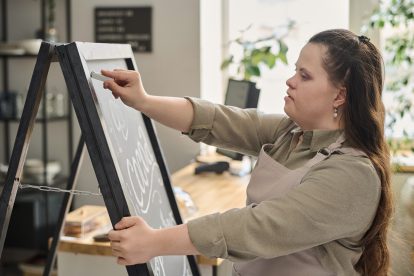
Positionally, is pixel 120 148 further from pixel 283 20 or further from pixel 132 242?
pixel 283 20

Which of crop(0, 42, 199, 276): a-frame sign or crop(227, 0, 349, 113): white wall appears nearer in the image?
crop(0, 42, 199, 276): a-frame sign

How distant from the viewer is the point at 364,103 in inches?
49.1

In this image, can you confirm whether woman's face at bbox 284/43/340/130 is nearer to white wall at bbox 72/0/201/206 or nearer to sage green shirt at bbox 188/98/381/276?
sage green shirt at bbox 188/98/381/276

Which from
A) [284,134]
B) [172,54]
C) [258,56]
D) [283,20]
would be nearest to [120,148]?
[284,134]

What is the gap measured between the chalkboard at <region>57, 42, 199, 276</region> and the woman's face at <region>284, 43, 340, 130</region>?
1.19 feet

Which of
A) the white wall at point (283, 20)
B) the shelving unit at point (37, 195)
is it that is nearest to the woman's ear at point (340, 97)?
the white wall at point (283, 20)

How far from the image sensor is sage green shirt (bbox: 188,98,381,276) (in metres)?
1.08

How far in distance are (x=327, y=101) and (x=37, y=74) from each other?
569mm

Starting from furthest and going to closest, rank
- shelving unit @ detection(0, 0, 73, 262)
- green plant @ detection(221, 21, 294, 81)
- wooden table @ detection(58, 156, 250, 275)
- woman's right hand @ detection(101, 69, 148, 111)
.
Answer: shelving unit @ detection(0, 0, 73, 262) → green plant @ detection(221, 21, 294, 81) → wooden table @ detection(58, 156, 250, 275) → woman's right hand @ detection(101, 69, 148, 111)

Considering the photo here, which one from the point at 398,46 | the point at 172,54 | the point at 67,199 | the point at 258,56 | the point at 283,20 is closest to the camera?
the point at 67,199

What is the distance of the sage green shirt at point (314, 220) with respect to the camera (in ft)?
3.56

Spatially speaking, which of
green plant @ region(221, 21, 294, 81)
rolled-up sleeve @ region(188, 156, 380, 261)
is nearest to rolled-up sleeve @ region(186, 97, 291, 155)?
rolled-up sleeve @ region(188, 156, 380, 261)

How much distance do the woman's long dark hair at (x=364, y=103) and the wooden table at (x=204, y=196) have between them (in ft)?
2.61

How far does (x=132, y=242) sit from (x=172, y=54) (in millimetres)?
2766
